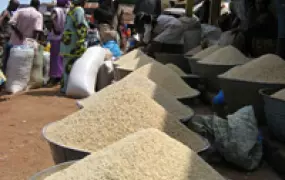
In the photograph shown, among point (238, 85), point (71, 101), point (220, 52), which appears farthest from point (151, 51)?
point (238, 85)

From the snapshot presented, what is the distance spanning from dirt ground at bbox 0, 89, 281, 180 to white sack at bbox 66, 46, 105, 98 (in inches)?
Answer: 6.1

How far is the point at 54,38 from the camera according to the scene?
18.2 feet

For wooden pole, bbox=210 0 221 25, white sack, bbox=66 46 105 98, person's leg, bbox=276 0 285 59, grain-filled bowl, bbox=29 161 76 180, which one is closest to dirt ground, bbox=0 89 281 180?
white sack, bbox=66 46 105 98

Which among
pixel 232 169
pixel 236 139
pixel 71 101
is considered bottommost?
pixel 71 101

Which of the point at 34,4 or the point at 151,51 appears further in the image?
the point at 34,4

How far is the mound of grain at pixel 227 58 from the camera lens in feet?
9.59

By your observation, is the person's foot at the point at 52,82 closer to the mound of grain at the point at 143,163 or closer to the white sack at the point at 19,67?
the white sack at the point at 19,67

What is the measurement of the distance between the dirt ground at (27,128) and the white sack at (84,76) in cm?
16

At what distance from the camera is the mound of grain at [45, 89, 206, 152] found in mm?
1556

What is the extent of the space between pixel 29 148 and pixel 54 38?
2643 millimetres

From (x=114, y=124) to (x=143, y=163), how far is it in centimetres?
43

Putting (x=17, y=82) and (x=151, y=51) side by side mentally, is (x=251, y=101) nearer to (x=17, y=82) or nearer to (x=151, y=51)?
(x=151, y=51)

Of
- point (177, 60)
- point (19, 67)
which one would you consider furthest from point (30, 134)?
point (19, 67)

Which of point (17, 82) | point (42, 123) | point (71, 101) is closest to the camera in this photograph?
point (42, 123)
